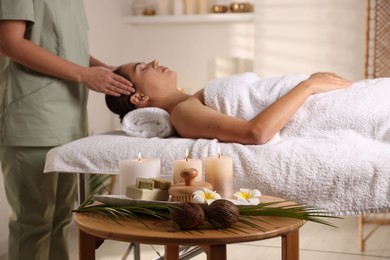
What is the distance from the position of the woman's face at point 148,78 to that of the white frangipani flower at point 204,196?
89 centimetres

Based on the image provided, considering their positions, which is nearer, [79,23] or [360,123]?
[360,123]

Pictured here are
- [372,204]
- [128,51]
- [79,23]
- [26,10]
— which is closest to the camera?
[372,204]

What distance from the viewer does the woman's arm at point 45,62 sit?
223 cm

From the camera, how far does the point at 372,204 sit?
1866 millimetres

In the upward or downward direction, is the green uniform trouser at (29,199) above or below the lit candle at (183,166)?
below

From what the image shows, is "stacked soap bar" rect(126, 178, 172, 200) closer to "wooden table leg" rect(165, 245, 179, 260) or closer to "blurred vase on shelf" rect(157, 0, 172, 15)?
"wooden table leg" rect(165, 245, 179, 260)

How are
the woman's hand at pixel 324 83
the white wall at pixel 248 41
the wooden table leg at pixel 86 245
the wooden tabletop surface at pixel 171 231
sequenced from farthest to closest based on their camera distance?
the white wall at pixel 248 41
the woman's hand at pixel 324 83
the wooden table leg at pixel 86 245
the wooden tabletop surface at pixel 171 231

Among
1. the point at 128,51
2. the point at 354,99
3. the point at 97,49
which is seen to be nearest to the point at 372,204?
the point at 354,99

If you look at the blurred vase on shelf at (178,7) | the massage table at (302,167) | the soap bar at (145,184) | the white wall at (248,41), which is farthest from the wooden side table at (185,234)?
the blurred vase on shelf at (178,7)

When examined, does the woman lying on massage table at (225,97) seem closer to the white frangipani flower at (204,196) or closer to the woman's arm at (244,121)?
the woman's arm at (244,121)

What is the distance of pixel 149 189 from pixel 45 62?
0.82 metres

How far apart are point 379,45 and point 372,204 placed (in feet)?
7.05

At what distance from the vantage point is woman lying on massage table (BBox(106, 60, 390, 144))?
2.06m

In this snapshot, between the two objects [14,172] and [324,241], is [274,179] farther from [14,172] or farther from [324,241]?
[324,241]
